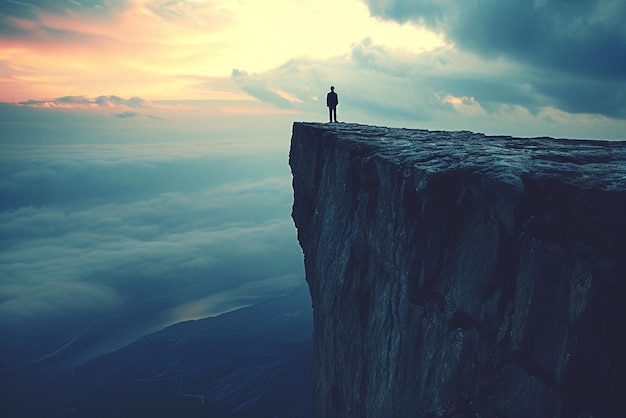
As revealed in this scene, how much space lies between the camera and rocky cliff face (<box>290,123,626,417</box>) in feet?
55.0

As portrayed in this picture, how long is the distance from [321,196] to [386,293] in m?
16.8

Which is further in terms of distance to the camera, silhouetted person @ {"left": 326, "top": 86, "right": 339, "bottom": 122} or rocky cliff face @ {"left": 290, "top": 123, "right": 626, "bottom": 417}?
silhouetted person @ {"left": 326, "top": 86, "right": 339, "bottom": 122}

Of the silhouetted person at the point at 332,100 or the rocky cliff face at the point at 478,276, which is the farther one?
the silhouetted person at the point at 332,100

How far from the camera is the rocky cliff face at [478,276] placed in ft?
55.0

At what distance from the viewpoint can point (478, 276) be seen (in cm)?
2203

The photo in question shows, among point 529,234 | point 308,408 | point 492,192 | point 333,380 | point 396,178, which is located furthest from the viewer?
point 308,408

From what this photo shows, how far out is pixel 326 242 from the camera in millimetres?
43500

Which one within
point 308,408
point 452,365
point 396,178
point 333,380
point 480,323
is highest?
point 396,178

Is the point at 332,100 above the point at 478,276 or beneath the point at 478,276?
above

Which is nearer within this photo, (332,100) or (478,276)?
(478,276)

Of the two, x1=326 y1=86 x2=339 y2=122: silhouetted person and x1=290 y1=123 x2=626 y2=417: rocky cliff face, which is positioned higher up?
x1=326 y1=86 x2=339 y2=122: silhouetted person

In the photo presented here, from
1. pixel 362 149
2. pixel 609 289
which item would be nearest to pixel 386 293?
pixel 362 149

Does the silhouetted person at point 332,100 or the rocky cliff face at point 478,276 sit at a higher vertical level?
the silhouetted person at point 332,100

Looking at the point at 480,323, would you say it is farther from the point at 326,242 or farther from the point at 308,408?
the point at 308,408
